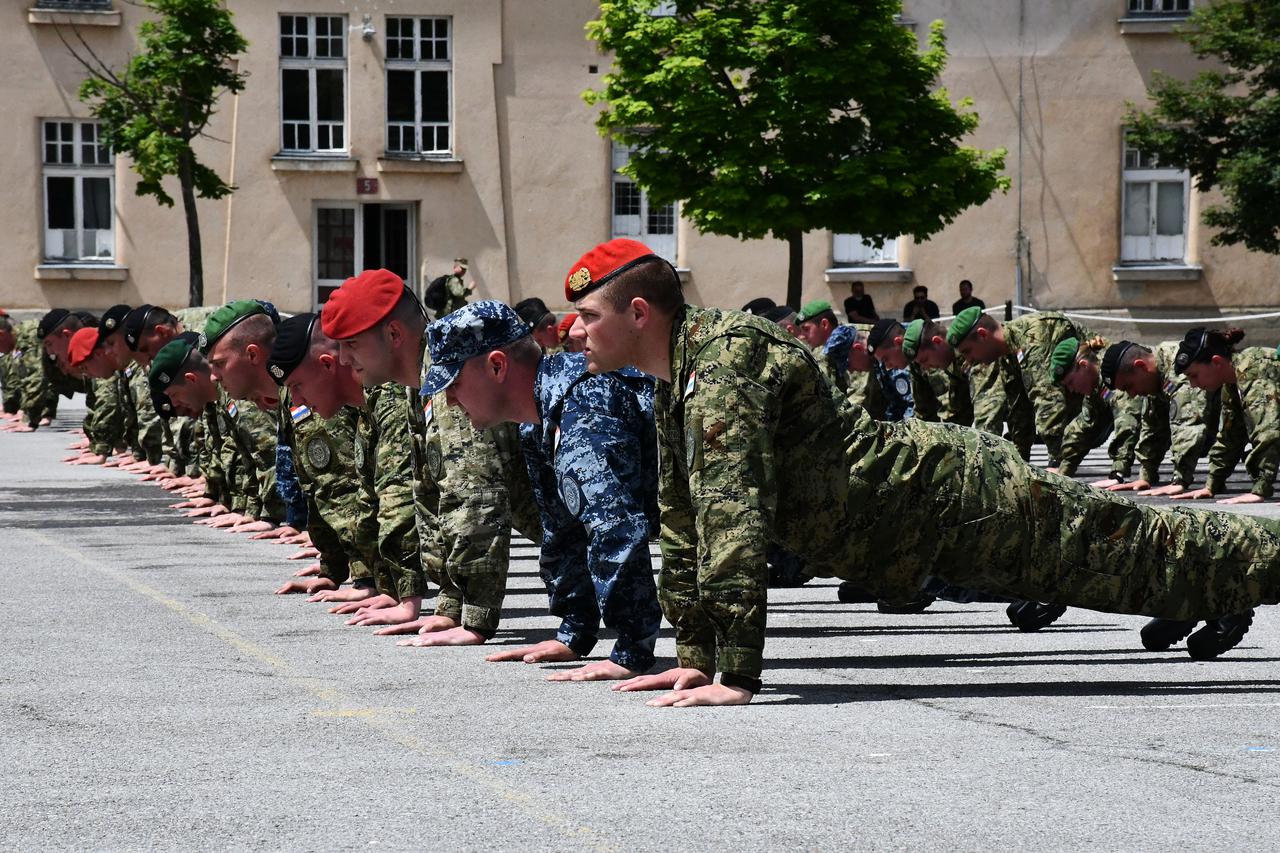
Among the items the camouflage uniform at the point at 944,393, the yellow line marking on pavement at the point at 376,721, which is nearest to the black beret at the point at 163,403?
the yellow line marking on pavement at the point at 376,721

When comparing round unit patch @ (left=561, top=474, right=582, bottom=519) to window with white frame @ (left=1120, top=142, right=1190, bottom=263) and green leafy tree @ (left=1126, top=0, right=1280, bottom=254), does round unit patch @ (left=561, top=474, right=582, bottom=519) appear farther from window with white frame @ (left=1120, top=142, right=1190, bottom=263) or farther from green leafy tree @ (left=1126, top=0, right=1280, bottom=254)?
window with white frame @ (left=1120, top=142, right=1190, bottom=263)

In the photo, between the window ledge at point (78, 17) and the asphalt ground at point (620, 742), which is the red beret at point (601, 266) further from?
the window ledge at point (78, 17)

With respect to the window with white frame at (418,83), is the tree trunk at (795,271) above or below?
below

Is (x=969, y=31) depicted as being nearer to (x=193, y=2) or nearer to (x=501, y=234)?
(x=501, y=234)

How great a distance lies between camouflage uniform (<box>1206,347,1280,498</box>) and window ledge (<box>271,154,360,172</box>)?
2155cm

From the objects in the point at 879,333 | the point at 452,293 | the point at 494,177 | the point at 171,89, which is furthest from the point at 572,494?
the point at 494,177

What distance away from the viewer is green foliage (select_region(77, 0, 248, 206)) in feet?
99.2

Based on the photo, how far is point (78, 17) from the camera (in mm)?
35438

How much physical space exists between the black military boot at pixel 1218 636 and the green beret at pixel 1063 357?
34.6 feet

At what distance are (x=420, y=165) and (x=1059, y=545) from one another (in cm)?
3083

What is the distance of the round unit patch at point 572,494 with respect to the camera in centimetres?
704

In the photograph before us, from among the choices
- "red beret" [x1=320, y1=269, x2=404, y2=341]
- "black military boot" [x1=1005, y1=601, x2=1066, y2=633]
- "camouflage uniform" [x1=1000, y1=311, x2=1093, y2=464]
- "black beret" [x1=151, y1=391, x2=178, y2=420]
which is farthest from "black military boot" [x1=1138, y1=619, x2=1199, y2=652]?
"camouflage uniform" [x1=1000, y1=311, x2=1093, y2=464]

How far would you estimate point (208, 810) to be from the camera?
5117 mm

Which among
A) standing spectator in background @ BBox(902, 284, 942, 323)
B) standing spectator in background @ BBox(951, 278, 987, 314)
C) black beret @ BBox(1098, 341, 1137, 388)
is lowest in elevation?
black beret @ BBox(1098, 341, 1137, 388)
